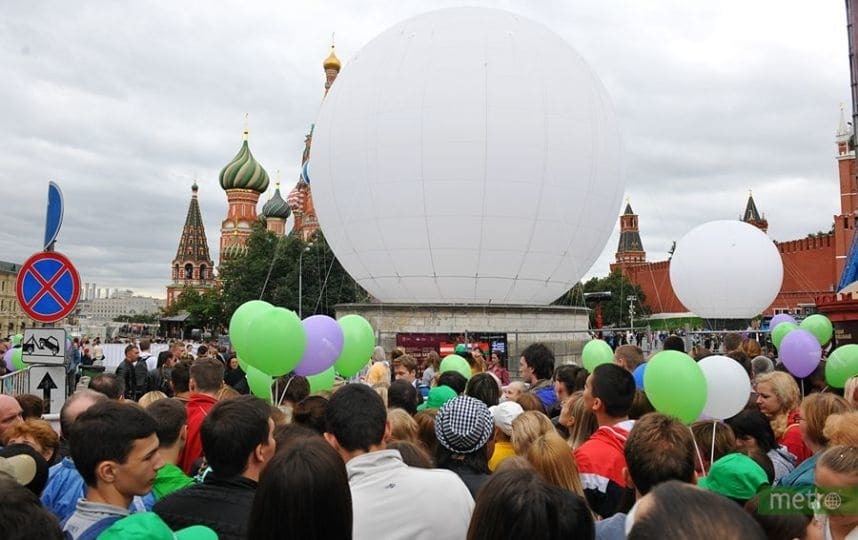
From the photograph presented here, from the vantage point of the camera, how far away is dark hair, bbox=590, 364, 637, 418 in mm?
3789

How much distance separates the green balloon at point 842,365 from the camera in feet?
19.6

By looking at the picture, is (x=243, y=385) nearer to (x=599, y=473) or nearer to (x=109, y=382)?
(x=109, y=382)

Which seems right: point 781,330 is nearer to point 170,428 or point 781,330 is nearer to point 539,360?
point 539,360

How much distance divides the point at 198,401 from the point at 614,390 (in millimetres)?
2780

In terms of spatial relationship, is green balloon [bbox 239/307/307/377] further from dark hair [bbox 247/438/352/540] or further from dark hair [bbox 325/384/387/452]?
dark hair [bbox 247/438/352/540]

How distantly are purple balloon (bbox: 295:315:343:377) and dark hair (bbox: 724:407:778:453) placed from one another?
3.63 meters

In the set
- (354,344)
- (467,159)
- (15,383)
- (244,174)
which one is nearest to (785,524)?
(354,344)

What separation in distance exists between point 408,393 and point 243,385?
3847mm

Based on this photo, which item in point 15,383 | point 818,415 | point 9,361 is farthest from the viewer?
point 9,361

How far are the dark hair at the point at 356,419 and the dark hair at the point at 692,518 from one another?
5.38 feet

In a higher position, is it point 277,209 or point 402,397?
point 277,209

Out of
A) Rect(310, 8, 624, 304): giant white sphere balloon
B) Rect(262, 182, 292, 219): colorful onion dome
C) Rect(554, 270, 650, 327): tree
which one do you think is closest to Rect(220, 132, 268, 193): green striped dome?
Rect(262, 182, 292, 219): colorful onion dome

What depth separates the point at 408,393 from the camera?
514cm

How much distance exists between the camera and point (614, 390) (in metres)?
3.80
